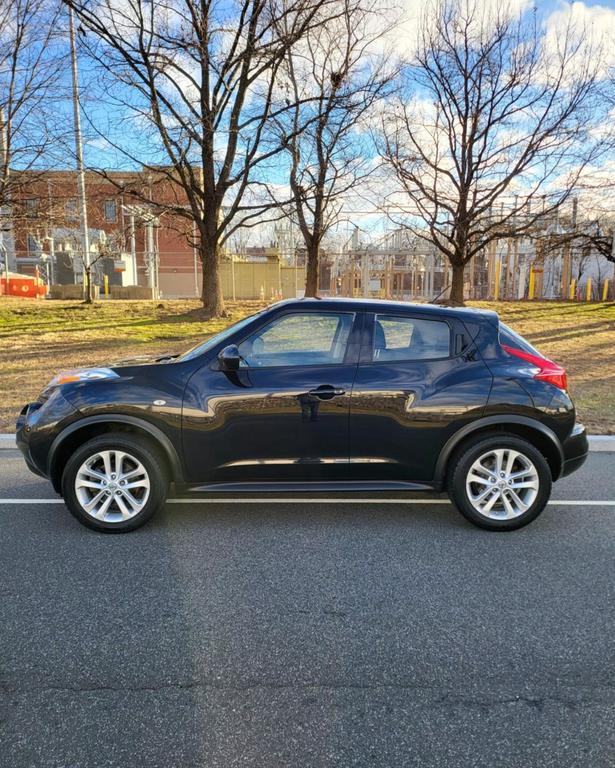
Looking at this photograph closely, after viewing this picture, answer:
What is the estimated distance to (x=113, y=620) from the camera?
9.91 feet

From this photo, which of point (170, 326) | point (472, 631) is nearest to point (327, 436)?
point (472, 631)

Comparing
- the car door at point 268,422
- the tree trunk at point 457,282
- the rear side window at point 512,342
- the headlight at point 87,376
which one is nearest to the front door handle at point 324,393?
the car door at point 268,422

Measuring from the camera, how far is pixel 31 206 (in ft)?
50.3

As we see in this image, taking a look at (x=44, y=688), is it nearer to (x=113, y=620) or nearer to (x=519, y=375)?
(x=113, y=620)

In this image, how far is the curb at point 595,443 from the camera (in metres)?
6.57

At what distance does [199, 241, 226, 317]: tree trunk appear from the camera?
1873cm

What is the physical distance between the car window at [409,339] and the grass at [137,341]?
13.1 ft

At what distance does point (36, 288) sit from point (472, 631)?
3644 centimetres

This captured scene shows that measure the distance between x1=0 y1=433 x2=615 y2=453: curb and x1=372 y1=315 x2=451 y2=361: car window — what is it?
3.28 meters

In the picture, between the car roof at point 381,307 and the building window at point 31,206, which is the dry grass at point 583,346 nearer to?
the car roof at point 381,307

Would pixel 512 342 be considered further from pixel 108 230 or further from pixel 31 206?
pixel 108 230

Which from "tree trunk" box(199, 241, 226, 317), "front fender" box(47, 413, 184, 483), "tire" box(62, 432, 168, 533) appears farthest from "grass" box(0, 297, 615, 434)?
"tire" box(62, 432, 168, 533)

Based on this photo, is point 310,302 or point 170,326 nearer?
point 310,302

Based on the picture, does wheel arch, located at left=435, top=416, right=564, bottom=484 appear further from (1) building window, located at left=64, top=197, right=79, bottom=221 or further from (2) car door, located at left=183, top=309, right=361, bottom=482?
(1) building window, located at left=64, top=197, right=79, bottom=221
